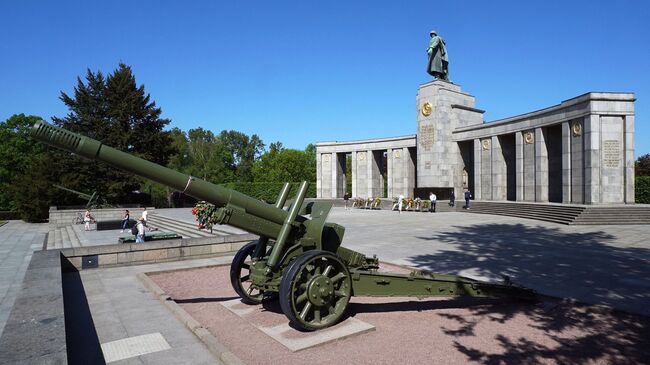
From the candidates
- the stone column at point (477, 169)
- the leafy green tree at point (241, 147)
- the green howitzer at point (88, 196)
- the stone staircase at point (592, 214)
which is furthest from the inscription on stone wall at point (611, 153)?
the leafy green tree at point (241, 147)

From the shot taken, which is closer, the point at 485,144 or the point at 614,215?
the point at 614,215

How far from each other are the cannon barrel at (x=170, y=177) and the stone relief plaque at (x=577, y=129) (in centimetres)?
2381

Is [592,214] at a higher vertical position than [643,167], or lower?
lower

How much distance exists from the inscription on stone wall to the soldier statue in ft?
50.7

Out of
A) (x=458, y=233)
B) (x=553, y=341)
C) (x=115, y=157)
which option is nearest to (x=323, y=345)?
(x=553, y=341)

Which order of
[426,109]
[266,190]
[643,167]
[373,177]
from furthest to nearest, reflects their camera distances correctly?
[266,190], [643,167], [373,177], [426,109]

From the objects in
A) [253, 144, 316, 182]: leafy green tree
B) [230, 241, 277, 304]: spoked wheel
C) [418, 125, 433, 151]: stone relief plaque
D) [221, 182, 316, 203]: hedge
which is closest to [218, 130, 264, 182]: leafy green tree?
[253, 144, 316, 182]: leafy green tree

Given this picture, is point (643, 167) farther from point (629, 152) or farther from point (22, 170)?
point (22, 170)

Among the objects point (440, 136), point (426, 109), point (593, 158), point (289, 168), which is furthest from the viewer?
point (289, 168)

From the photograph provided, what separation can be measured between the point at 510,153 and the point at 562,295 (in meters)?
26.7

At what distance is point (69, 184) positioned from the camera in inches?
1401

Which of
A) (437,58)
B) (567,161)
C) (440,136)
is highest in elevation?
(437,58)

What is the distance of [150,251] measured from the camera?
36.4ft

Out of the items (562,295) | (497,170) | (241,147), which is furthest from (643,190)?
(241,147)
